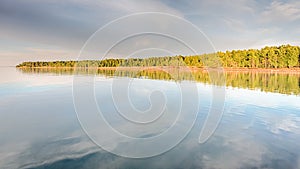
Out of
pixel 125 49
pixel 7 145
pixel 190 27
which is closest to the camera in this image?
pixel 7 145

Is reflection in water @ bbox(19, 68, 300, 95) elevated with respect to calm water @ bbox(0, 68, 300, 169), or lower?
elevated

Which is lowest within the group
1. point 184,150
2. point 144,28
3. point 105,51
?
point 184,150

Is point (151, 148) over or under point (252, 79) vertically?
under

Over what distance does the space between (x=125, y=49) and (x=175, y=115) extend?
5.16 meters

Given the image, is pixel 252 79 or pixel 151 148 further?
pixel 252 79

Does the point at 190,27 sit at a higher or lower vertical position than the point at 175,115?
higher

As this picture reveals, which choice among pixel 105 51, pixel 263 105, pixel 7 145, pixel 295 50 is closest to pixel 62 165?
pixel 7 145

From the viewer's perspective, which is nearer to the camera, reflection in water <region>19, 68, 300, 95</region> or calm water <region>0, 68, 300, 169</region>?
calm water <region>0, 68, 300, 169</region>

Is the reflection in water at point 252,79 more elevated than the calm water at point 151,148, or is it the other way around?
the reflection in water at point 252,79

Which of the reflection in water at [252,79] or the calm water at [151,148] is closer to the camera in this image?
the calm water at [151,148]

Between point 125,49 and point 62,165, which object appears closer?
point 62,165

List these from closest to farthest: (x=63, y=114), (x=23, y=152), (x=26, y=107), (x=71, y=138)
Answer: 1. (x=23, y=152)
2. (x=71, y=138)
3. (x=63, y=114)
4. (x=26, y=107)

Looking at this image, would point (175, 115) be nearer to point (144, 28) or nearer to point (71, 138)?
point (144, 28)

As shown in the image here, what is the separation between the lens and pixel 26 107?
50.1 ft
